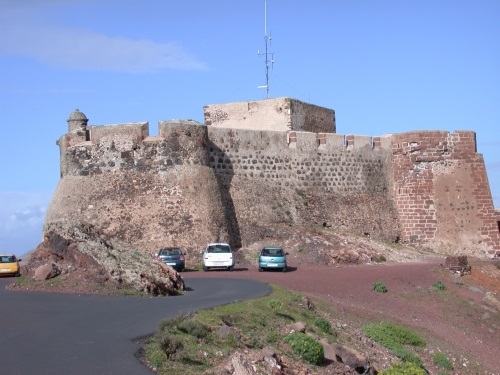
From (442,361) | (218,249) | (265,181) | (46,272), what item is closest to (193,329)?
(442,361)

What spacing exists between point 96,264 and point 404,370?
34.1ft

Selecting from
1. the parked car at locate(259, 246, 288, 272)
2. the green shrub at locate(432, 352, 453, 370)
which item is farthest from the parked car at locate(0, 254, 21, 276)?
the green shrub at locate(432, 352, 453, 370)

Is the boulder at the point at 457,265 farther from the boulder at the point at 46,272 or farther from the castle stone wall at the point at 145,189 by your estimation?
the boulder at the point at 46,272

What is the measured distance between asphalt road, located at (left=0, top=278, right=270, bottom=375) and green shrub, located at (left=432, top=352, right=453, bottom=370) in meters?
4.90

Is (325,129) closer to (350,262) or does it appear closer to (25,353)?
(350,262)

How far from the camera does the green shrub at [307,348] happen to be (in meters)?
17.2

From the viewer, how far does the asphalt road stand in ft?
43.4

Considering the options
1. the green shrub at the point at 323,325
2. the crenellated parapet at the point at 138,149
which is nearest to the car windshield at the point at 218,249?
the crenellated parapet at the point at 138,149

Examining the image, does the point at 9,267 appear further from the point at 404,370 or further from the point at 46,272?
the point at 404,370

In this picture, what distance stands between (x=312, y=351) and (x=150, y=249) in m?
20.1

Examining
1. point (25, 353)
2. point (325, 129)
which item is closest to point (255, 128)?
point (325, 129)

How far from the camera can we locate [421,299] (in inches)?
1211

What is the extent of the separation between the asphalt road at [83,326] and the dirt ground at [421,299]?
357cm

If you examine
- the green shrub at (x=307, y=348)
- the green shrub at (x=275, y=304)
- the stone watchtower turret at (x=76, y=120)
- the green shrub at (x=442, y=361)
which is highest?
the stone watchtower turret at (x=76, y=120)
